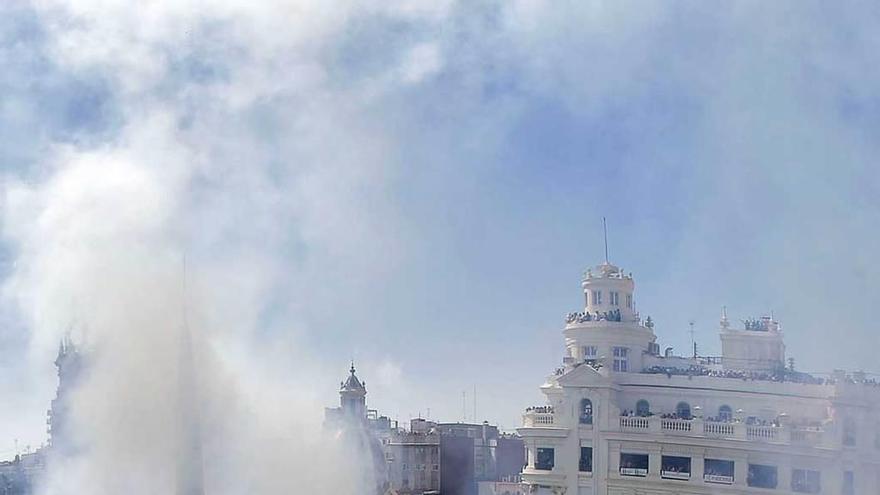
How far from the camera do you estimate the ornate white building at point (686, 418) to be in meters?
43.2

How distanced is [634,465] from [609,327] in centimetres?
749

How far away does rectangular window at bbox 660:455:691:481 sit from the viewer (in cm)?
4603

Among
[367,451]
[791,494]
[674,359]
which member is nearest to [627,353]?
[674,359]

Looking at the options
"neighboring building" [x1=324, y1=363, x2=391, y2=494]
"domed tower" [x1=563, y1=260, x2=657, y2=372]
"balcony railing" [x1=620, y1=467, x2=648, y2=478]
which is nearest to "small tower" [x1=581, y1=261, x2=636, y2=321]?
"domed tower" [x1=563, y1=260, x2=657, y2=372]

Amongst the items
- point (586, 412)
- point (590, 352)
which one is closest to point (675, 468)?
point (586, 412)

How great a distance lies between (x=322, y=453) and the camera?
6469cm

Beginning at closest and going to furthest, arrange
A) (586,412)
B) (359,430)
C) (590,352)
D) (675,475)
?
(675,475)
(586,412)
(590,352)
(359,430)

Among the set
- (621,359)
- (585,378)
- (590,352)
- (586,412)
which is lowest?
(586,412)

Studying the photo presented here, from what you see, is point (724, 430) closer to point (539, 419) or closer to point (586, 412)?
point (586, 412)

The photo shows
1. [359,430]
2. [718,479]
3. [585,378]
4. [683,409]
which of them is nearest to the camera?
[718,479]

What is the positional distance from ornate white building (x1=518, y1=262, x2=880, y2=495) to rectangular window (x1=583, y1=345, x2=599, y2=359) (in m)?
0.05

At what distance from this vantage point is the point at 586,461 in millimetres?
48938

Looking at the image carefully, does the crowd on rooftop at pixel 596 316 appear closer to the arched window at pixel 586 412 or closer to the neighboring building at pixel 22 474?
the arched window at pixel 586 412

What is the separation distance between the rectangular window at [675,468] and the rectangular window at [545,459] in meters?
5.64
